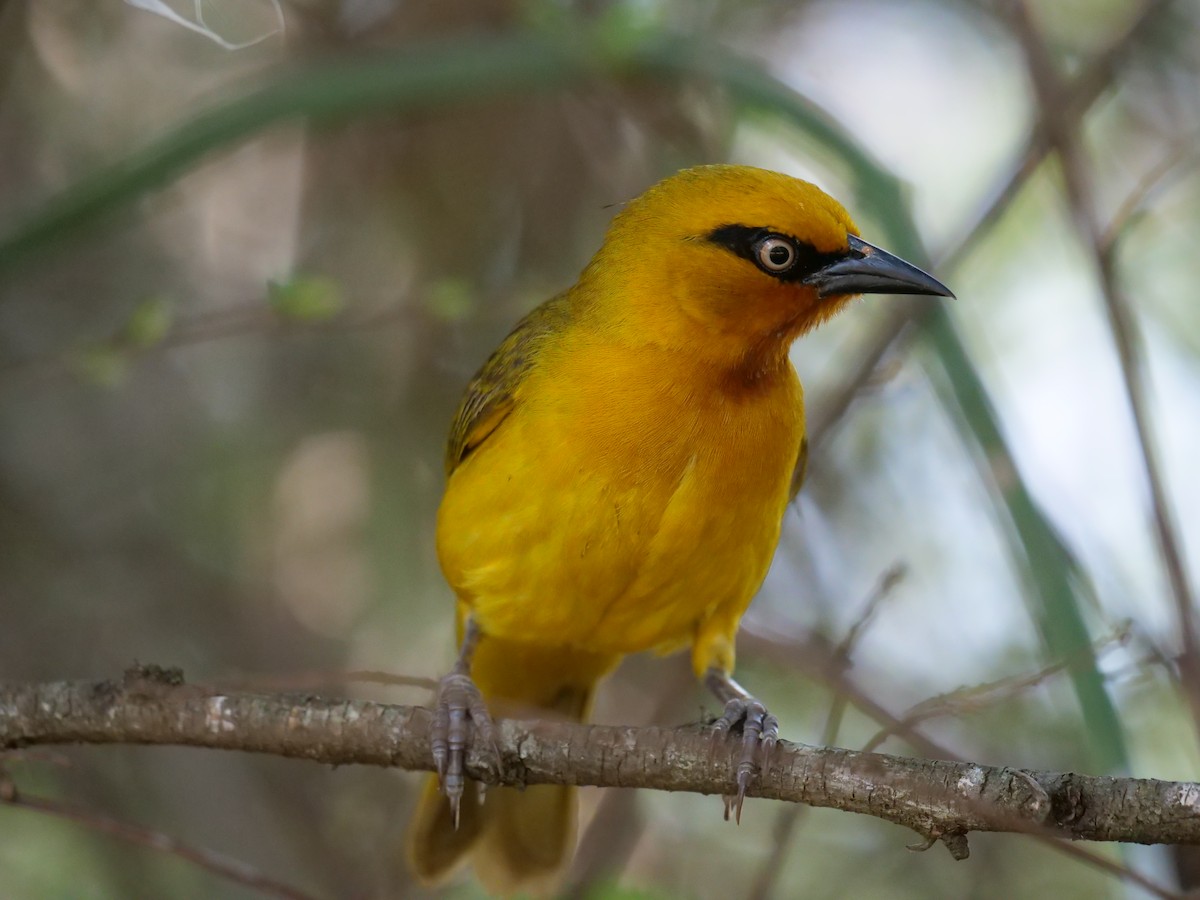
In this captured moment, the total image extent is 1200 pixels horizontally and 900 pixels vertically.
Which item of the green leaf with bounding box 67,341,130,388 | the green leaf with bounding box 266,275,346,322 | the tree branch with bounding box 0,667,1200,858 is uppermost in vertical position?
the green leaf with bounding box 266,275,346,322

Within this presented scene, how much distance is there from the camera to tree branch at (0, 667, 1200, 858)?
102 inches

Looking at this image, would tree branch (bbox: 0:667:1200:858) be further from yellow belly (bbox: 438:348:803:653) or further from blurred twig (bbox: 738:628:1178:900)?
yellow belly (bbox: 438:348:803:653)

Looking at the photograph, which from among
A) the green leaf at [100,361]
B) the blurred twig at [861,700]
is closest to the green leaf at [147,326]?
the green leaf at [100,361]

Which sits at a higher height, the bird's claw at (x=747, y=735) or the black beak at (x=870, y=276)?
the black beak at (x=870, y=276)

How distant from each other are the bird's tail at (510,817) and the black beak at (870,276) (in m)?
1.52

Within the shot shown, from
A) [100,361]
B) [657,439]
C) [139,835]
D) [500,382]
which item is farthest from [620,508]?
[100,361]

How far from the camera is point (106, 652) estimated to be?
570 centimetres

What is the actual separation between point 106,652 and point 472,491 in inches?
98.8

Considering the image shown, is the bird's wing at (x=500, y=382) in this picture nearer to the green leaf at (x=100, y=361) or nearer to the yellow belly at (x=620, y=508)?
the yellow belly at (x=620, y=508)

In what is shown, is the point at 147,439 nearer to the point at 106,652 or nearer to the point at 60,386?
the point at 60,386

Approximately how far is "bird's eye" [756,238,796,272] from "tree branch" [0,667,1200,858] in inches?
53.9

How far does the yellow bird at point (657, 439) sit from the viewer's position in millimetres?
3742

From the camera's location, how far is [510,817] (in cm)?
473

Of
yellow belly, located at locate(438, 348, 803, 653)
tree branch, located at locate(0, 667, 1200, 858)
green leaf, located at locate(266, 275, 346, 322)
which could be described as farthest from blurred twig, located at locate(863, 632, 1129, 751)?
green leaf, located at locate(266, 275, 346, 322)
